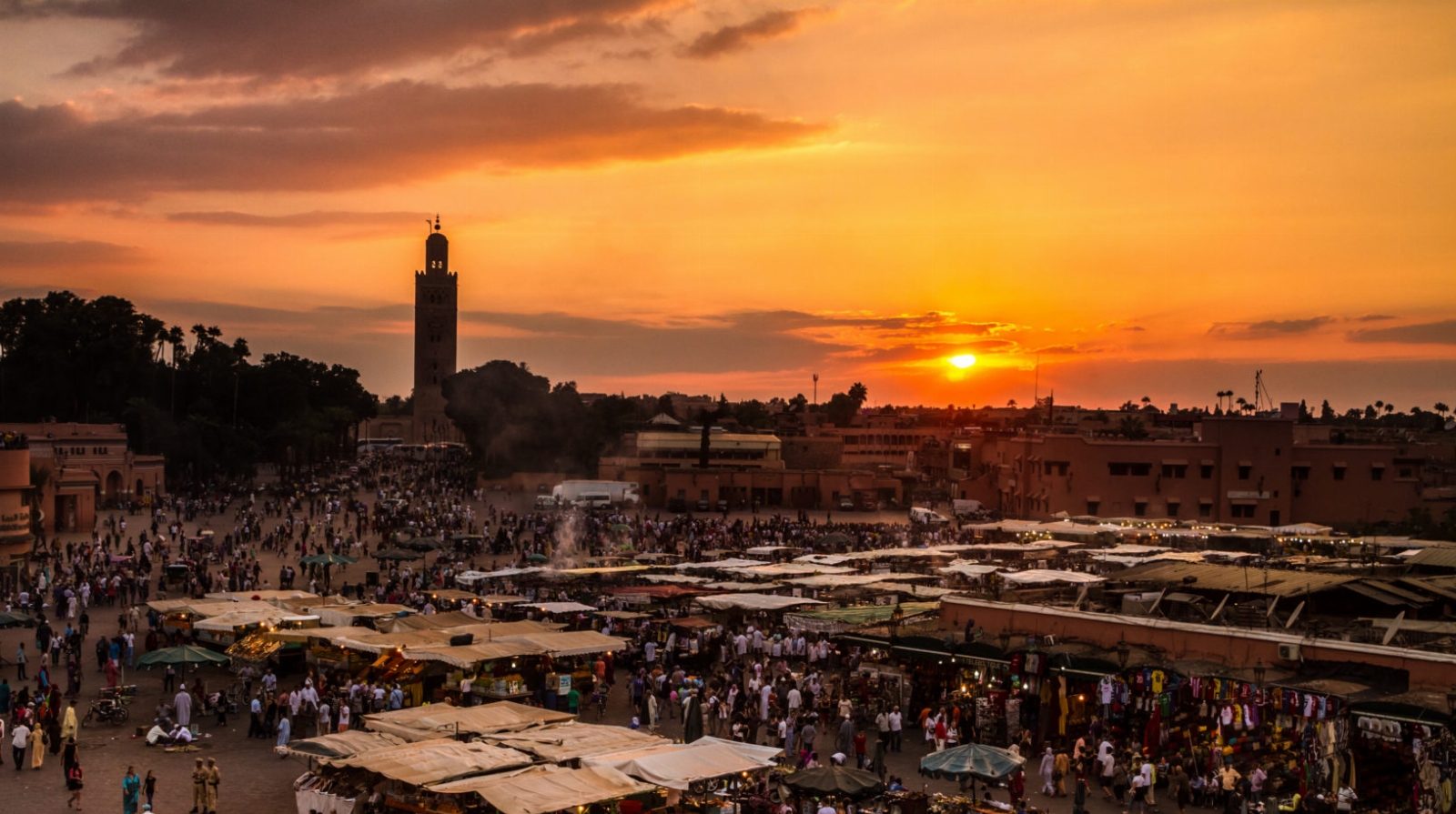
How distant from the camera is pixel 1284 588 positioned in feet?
72.2

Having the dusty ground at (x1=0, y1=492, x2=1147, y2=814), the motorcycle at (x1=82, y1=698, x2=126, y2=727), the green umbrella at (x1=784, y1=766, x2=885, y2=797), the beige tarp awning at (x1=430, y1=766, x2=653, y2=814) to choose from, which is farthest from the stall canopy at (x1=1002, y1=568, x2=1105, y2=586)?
the motorcycle at (x1=82, y1=698, x2=126, y2=727)

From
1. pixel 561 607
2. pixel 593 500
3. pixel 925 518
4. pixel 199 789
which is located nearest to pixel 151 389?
pixel 593 500

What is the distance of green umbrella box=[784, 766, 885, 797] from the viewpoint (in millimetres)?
15805

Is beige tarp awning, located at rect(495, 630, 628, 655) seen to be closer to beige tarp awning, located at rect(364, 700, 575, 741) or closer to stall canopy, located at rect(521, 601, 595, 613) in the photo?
stall canopy, located at rect(521, 601, 595, 613)

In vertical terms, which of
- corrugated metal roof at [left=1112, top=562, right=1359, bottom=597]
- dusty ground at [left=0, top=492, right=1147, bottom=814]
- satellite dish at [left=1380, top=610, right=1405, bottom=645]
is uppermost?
corrugated metal roof at [left=1112, top=562, right=1359, bottom=597]

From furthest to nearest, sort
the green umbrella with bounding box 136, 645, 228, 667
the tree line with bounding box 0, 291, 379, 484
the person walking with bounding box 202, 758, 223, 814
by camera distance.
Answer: the tree line with bounding box 0, 291, 379, 484, the green umbrella with bounding box 136, 645, 228, 667, the person walking with bounding box 202, 758, 223, 814

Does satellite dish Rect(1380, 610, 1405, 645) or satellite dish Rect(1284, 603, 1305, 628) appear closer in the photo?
satellite dish Rect(1380, 610, 1405, 645)

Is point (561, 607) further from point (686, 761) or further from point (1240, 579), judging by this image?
point (1240, 579)

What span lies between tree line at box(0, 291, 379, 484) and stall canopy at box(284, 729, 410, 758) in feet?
201

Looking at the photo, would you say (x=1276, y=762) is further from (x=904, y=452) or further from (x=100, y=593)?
(x=904, y=452)

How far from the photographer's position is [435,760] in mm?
15672

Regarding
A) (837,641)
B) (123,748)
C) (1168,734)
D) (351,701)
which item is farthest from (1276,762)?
(123,748)

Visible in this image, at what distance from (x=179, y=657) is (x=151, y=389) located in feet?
221

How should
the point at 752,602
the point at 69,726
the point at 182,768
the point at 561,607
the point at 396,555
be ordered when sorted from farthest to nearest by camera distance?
the point at 396,555, the point at 561,607, the point at 752,602, the point at 69,726, the point at 182,768
